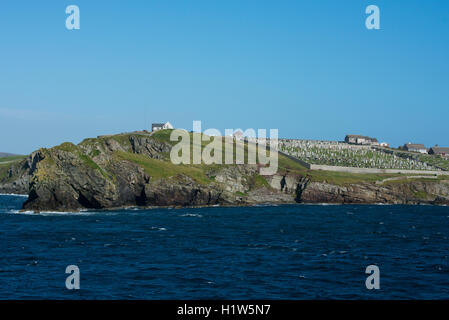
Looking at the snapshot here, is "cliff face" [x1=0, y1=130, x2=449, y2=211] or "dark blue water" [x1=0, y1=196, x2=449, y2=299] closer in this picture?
"dark blue water" [x1=0, y1=196, x2=449, y2=299]

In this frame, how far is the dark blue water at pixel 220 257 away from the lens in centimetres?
5184

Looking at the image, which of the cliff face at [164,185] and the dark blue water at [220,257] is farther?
the cliff face at [164,185]

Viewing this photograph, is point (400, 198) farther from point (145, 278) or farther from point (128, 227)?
point (145, 278)

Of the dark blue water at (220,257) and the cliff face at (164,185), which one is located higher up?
the cliff face at (164,185)

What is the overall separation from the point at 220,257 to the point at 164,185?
291 feet

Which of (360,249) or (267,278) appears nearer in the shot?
(267,278)

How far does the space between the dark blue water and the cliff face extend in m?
18.8

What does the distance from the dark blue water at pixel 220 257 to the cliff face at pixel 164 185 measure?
18.8 metres

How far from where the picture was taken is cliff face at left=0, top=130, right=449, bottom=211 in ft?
459

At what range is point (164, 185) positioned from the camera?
15712 centimetres

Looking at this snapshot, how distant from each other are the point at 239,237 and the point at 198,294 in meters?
41.0

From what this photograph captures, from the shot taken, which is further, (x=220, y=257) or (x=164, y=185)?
(x=164, y=185)

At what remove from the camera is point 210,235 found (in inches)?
3644
